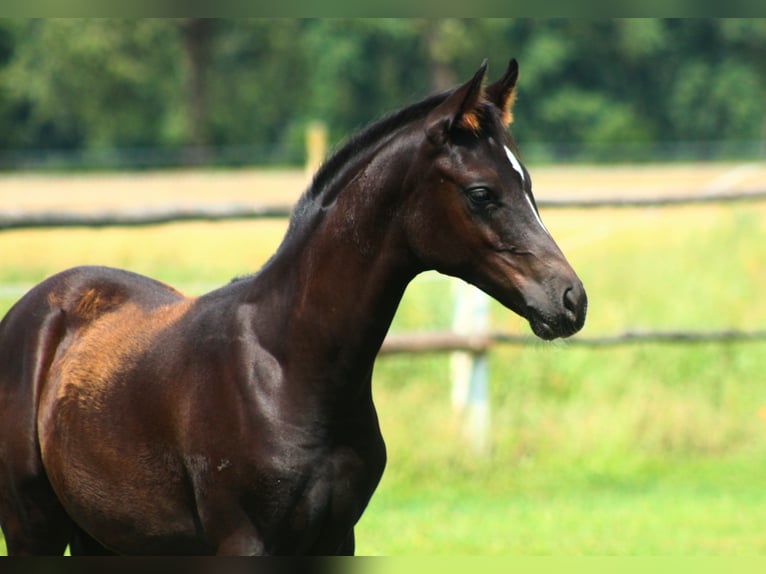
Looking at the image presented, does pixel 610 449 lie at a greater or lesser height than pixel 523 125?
greater

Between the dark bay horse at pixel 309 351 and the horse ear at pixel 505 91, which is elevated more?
the horse ear at pixel 505 91

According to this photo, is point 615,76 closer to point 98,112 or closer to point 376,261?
point 98,112

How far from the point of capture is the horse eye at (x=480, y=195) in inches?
123

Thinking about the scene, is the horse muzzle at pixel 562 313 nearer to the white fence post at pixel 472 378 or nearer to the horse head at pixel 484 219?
the horse head at pixel 484 219

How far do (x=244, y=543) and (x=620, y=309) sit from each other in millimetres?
7970

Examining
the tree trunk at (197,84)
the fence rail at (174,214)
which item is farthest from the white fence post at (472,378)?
the tree trunk at (197,84)

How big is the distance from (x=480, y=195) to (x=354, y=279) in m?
0.44

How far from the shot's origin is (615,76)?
145 ft

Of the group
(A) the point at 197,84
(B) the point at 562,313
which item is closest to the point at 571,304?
(B) the point at 562,313

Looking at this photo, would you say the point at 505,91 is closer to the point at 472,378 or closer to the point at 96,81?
the point at 472,378

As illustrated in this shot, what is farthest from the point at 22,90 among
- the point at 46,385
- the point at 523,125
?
the point at 46,385

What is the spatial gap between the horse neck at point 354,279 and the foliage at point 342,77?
34.7m

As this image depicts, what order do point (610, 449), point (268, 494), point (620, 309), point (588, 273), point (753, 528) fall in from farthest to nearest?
1. point (588, 273)
2. point (620, 309)
3. point (610, 449)
4. point (753, 528)
5. point (268, 494)

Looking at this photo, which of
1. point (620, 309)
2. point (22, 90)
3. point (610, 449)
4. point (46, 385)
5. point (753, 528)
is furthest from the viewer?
point (22, 90)
